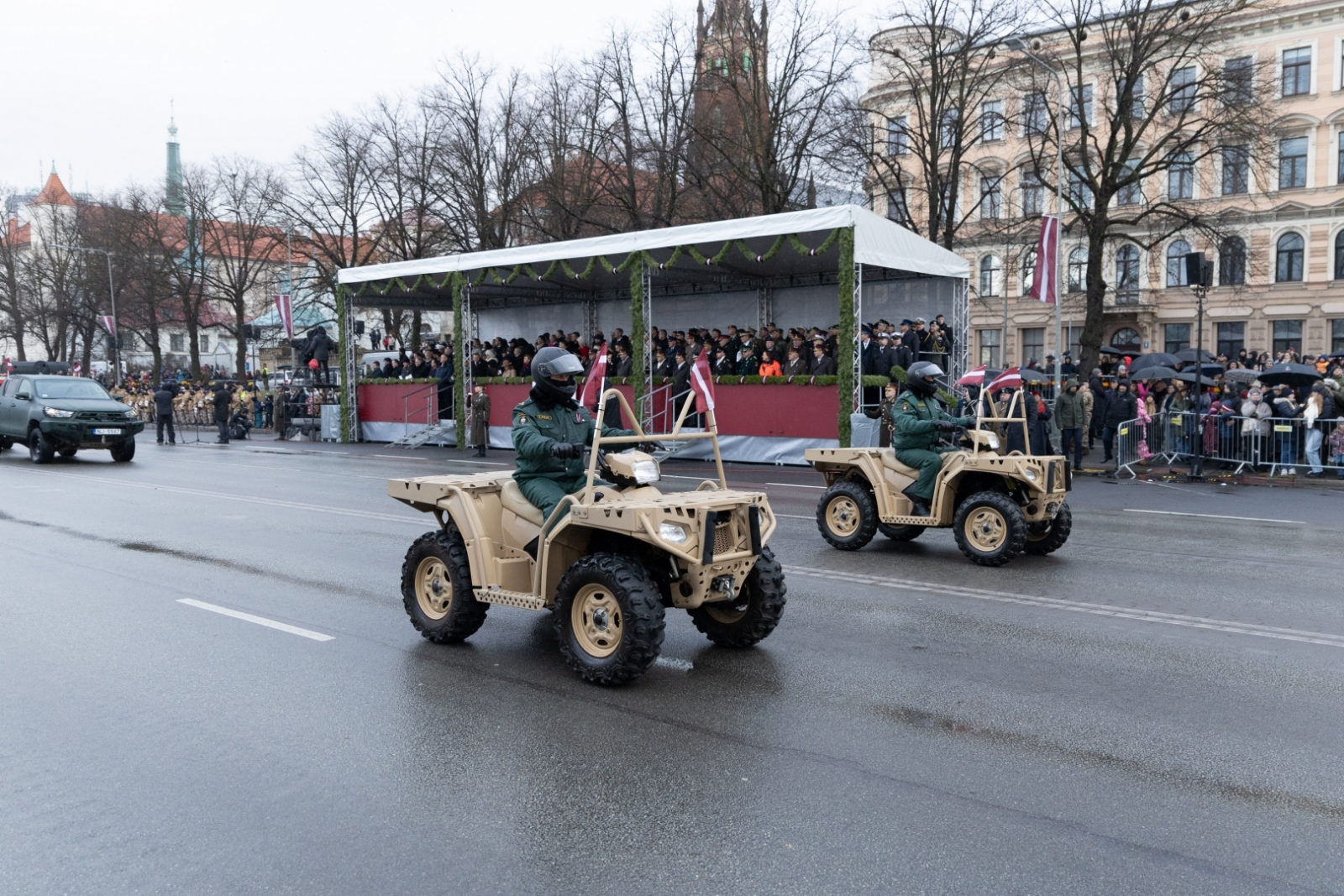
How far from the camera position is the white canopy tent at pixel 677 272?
20688 millimetres

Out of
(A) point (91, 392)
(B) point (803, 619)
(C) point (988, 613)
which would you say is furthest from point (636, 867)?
(A) point (91, 392)

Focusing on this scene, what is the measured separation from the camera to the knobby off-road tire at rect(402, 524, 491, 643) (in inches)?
266

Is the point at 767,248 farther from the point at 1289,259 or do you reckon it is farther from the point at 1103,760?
the point at 1289,259

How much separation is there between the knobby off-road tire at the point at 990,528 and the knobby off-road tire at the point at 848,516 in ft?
2.85

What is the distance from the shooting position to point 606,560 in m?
5.97

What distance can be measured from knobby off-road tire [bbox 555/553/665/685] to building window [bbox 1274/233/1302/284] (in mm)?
54923

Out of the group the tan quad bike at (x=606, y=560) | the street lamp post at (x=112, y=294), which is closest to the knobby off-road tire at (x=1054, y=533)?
the tan quad bike at (x=606, y=560)

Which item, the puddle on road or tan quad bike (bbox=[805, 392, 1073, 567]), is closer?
the puddle on road

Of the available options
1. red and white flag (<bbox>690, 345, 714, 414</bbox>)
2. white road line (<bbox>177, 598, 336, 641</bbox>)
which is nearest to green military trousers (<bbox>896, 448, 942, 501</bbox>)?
red and white flag (<bbox>690, 345, 714, 414</bbox>)

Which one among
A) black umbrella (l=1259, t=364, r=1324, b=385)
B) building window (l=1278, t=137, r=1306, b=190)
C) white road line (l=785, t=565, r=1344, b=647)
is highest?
building window (l=1278, t=137, r=1306, b=190)

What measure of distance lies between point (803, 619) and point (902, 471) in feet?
11.5

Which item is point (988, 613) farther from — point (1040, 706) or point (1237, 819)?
point (1237, 819)

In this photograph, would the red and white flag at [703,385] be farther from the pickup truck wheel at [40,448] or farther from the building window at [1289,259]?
the building window at [1289,259]

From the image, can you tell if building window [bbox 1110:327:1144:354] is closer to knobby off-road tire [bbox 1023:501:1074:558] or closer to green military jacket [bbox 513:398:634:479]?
knobby off-road tire [bbox 1023:501:1074:558]
